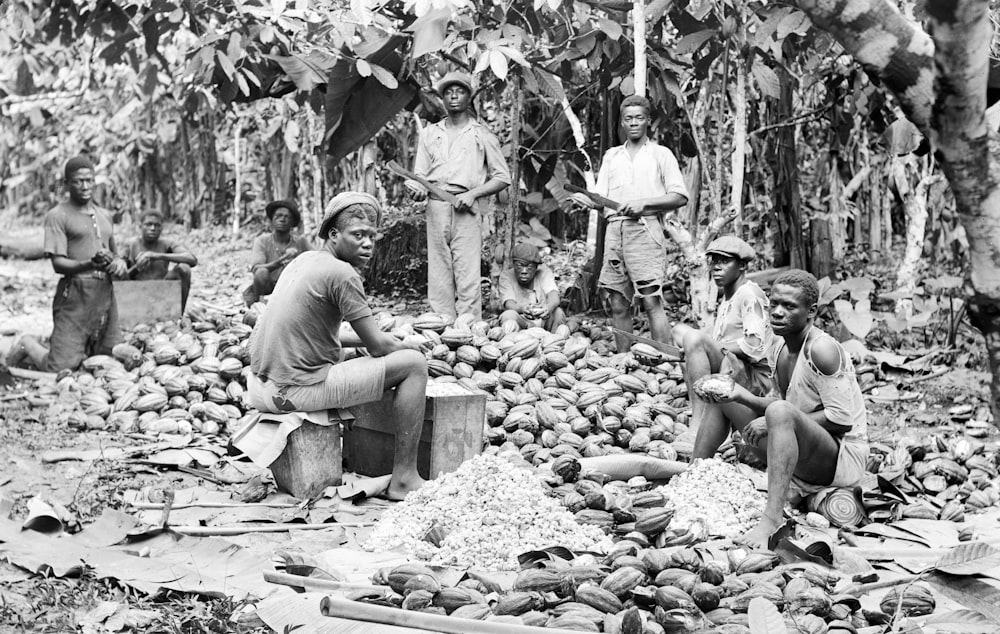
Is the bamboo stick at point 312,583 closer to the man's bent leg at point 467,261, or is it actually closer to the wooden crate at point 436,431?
the wooden crate at point 436,431

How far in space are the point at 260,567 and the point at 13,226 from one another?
61.8 ft

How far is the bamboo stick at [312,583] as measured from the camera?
349cm

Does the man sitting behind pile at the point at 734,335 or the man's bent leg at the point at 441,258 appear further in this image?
the man's bent leg at the point at 441,258

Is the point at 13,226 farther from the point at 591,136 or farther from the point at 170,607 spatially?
the point at 170,607

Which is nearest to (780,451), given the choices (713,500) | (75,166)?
(713,500)

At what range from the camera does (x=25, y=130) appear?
61.8 ft

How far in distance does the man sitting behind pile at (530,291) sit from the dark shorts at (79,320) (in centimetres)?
304

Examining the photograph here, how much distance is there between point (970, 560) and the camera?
333cm

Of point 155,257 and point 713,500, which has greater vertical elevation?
point 155,257

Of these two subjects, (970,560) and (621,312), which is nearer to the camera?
(970,560)

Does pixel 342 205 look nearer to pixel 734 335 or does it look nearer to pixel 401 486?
pixel 401 486

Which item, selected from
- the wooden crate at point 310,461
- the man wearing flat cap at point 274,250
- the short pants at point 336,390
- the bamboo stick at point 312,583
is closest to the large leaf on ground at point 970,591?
the bamboo stick at point 312,583

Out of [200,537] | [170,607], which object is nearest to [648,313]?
[200,537]

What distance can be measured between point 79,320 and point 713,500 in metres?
5.37
